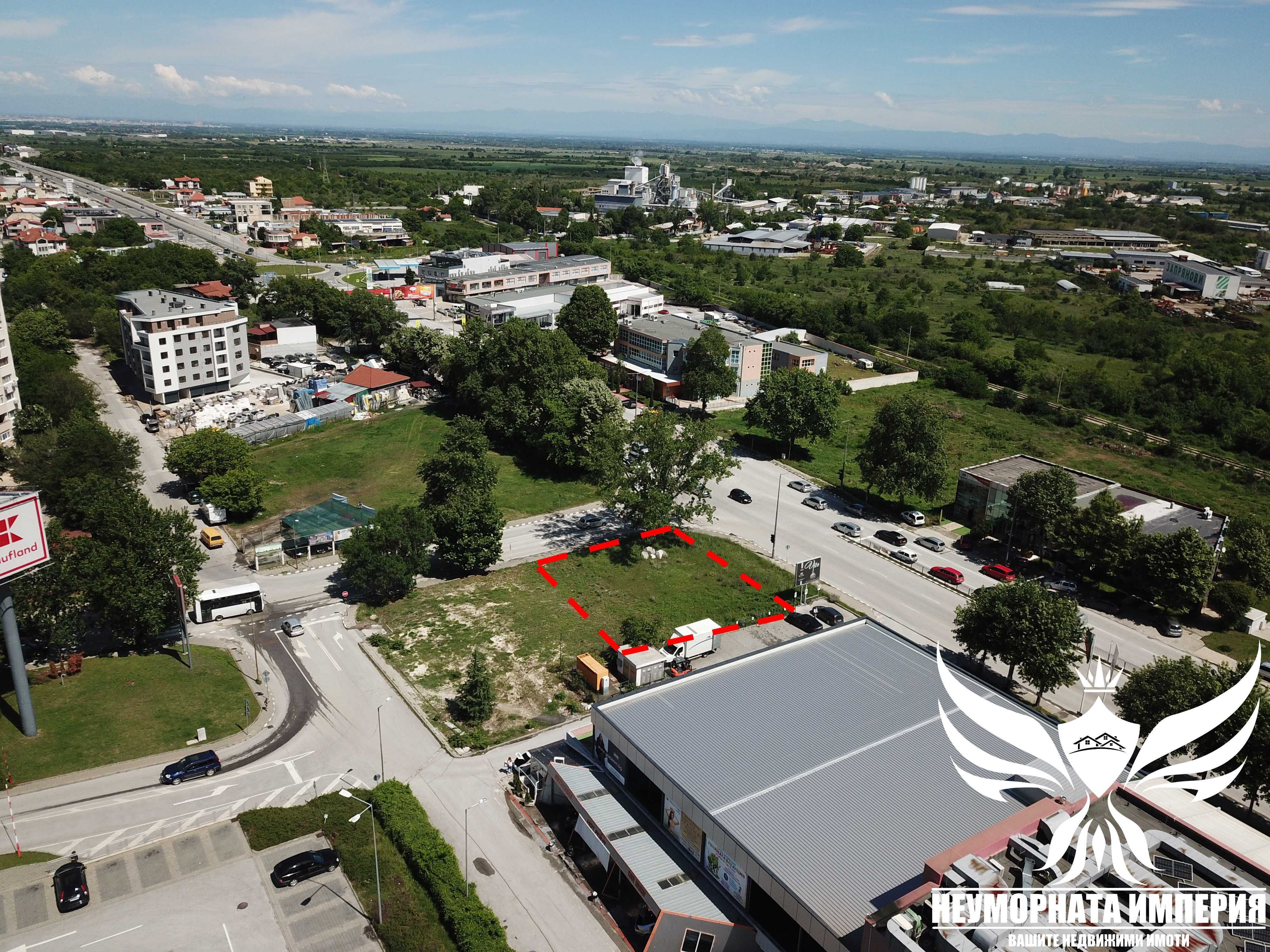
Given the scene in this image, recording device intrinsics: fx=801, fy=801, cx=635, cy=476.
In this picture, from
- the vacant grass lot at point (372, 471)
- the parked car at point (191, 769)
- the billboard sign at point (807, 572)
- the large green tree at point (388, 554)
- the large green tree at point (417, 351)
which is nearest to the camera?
the parked car at point (191, 769)

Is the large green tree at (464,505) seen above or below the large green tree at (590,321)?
below

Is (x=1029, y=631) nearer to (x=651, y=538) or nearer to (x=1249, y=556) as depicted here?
(x=1249, y=556)

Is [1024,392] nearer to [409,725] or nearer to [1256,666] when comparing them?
[1256,666]

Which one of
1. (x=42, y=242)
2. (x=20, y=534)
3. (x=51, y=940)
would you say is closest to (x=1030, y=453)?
(x=20, y=534)

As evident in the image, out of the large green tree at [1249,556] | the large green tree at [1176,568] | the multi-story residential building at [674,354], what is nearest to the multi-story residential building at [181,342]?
the multi-story residential building at [674,354]

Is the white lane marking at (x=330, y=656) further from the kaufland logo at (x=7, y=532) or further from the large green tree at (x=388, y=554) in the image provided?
the kaufland logo at (x=7, y=532)
